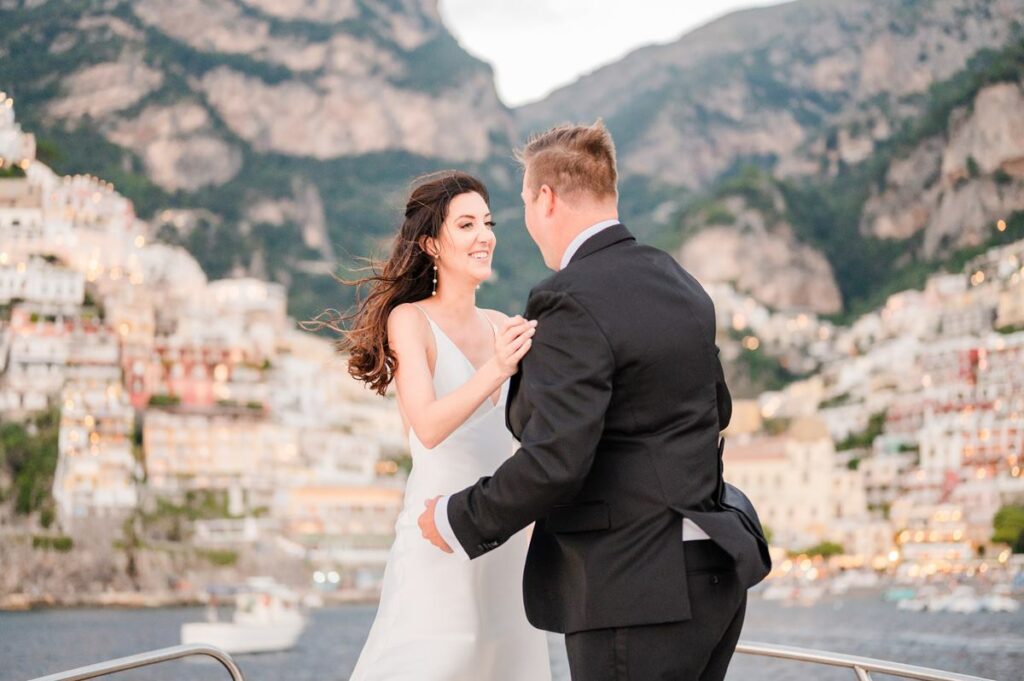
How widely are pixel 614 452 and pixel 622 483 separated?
0.18 ft

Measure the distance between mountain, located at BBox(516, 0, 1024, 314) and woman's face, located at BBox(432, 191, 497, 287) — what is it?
112222 mm

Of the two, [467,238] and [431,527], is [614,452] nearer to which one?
[431,527]

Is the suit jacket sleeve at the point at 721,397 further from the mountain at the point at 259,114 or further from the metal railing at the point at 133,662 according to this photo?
the mountain at the point at 259,114

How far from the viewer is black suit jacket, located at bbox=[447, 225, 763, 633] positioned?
221 cm

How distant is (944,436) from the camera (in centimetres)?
8581

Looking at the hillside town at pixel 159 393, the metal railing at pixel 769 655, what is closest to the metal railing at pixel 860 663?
the metal railing at pixel 769 655

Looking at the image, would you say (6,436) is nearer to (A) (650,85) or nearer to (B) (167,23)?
(B) (167,23)

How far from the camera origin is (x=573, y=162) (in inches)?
94.6

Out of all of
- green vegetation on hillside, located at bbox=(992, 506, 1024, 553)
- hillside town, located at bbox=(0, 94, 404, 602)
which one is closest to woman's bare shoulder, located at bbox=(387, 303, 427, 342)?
hillside town, located at bbox=(0, 94, 404, 602)

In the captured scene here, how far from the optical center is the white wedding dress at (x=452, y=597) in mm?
3002

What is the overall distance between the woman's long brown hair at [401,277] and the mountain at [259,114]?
106m

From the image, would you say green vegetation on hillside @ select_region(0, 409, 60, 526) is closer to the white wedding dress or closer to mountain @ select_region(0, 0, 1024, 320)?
mountain @ select_region(0, 0, 1024, 320)

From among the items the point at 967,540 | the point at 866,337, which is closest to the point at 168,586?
the point at 967,540

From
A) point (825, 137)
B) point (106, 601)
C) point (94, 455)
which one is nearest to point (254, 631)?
point (106, 601)
